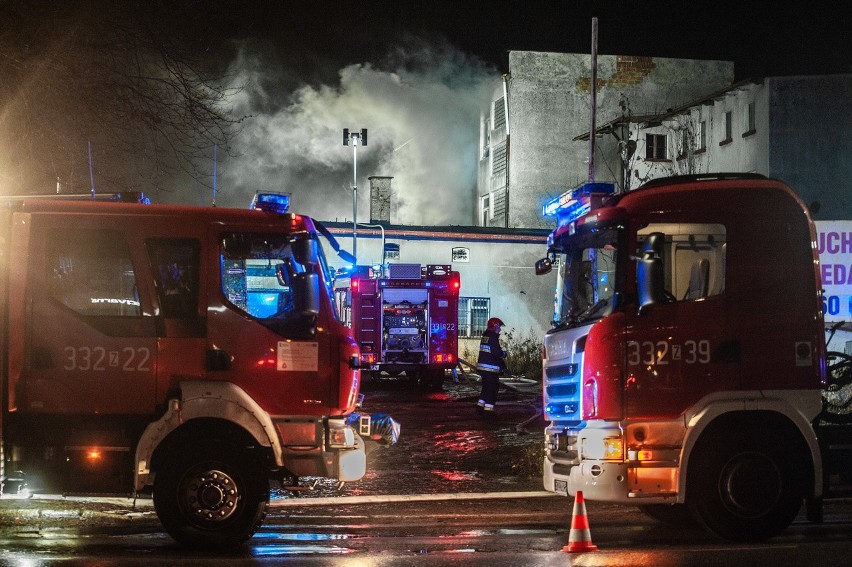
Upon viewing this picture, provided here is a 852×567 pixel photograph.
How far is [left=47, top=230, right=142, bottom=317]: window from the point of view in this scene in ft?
25.1

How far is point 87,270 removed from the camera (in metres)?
7.71

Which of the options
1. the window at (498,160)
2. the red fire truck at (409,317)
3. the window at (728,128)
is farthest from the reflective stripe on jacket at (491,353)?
the window at (498,160)

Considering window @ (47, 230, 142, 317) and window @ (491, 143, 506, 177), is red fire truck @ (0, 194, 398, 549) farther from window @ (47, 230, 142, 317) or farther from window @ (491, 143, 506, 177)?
window @ (491, 143, 506, 177)

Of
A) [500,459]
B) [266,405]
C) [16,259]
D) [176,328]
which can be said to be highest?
[16,259]

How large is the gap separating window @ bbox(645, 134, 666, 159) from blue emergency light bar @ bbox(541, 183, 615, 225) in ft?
101

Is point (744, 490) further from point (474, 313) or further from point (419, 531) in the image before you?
point (474, 313)

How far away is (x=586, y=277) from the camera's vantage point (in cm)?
866

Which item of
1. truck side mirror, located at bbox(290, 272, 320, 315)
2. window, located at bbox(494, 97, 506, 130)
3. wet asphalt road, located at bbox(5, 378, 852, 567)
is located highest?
window, located at bbox(494, 97, 506, 130)

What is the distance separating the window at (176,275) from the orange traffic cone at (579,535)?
132 inches

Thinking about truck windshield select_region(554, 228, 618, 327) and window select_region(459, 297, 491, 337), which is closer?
truck windshield select_region(554, 228, 618, 327)

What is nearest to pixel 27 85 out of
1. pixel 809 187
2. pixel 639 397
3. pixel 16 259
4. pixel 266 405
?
pixel 16 259

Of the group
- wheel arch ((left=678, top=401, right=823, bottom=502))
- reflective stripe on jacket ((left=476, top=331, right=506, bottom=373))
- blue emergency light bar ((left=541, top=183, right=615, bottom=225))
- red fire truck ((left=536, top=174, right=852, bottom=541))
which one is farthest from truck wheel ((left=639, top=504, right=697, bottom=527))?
reflective stripe on jacket ((left=476, top=331, right=506, bottom=373))

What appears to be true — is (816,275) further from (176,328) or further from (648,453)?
(176,328)

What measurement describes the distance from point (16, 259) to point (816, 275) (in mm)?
6312
